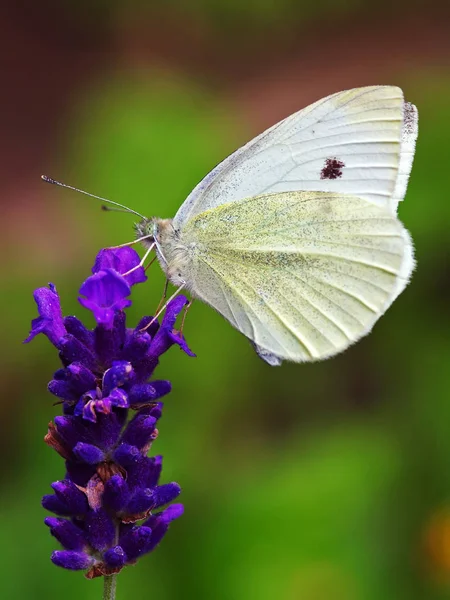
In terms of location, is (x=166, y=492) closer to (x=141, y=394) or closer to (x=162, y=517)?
(x=162, y=517)

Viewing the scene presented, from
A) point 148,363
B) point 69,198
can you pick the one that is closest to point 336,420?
point 148,363

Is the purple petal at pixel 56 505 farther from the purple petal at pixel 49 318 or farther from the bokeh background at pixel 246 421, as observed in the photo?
the bokeh background at pixel 246 421

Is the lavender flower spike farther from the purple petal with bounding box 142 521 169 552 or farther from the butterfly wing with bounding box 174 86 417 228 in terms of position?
the butterfly wing with bounding box 174 86 417 228

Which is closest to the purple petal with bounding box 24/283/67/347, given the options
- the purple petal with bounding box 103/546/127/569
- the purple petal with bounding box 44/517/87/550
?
the purple petal with bounding box 44/517/87/550

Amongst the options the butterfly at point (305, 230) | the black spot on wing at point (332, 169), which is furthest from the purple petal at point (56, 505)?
the black spot on wing at point (332, 169)

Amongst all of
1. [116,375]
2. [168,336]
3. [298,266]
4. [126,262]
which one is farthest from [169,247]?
[116,375]

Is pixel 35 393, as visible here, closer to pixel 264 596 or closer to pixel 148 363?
pixel 264 596
